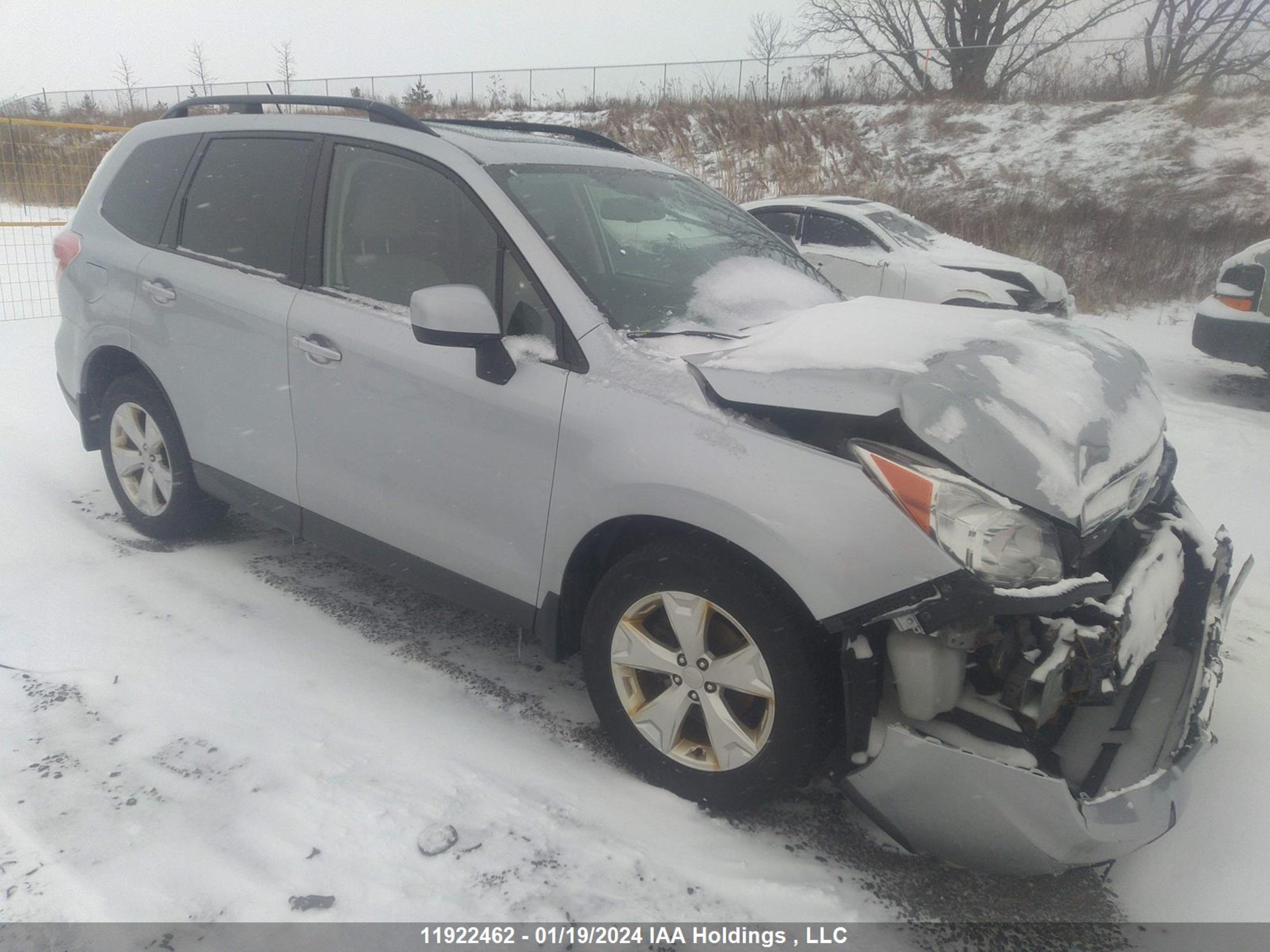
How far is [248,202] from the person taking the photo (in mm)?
3471

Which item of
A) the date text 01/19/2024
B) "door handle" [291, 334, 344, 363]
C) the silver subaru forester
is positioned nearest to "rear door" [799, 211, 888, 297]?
the silver subaru forester

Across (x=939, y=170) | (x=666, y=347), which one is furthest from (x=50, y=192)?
(x=939, y=170)

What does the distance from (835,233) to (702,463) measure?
7.96 meters

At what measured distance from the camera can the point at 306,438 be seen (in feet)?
10.5

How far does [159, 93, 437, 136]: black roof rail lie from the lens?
3.12m

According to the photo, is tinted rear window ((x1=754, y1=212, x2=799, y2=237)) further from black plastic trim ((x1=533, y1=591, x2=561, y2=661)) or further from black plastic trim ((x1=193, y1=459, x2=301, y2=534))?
black plastic trim ((x1=533, y1=591, x2=561, y2=661))

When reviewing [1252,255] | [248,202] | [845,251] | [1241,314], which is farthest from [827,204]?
[248,202]

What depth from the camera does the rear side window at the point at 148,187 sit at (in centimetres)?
382

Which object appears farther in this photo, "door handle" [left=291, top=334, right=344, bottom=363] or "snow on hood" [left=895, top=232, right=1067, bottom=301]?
"snow on hood" [left=895, top=232, right=1067, bottom=301]

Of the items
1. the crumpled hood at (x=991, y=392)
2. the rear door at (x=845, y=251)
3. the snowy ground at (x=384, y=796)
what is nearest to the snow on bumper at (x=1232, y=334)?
the rear door at (x=845, y=251)

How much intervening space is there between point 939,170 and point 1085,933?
20378 millimetres

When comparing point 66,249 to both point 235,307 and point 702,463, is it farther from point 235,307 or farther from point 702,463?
point 702,463

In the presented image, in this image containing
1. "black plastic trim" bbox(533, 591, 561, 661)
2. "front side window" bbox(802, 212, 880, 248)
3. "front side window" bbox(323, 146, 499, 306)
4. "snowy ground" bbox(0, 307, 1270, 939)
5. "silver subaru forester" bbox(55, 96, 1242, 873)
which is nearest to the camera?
"silver subaru forester" bbox(55, 96, 1242, 873)

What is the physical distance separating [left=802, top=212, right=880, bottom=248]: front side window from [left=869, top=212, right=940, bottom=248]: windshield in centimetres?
23
